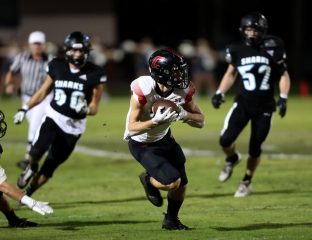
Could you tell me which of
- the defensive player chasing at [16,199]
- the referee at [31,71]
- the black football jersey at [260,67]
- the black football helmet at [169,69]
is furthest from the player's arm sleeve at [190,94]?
the referee at [31,71]

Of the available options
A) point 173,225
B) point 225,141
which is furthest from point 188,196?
point 173,225

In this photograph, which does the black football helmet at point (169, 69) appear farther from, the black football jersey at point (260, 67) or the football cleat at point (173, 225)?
the black football jersey at point (260, 67)

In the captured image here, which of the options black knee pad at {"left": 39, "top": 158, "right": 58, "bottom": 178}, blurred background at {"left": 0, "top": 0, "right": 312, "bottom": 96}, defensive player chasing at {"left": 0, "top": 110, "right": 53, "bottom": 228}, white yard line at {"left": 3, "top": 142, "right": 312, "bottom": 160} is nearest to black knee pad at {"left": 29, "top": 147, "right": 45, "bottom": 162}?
black knee pad at {"left": 39, "top": 158, "right": 58, "bottom": 178}

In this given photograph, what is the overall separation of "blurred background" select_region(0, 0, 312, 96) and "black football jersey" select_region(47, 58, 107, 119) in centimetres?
1868

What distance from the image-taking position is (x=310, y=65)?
3319 cm

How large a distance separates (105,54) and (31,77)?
15732mm

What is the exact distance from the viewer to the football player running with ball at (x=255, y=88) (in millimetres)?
10078

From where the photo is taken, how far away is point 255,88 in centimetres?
1014

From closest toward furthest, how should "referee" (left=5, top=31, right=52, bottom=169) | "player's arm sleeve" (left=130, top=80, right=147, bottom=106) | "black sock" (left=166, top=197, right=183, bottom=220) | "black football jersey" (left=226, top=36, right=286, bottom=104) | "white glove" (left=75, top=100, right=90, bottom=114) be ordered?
"player's arm sleeve" (left=130, top=80, right=147, bottom=106), "black sock" (left=166, top=197, right=183, bottom=220), "white glove" (left=75, top=100, right=90, bottom=114), "black football jersey" (left=226, top=36, right=286, bottom=104), "referee" (left=5, top=31, right=52, bottom=169)

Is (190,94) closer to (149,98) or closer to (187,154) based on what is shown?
(149,98)

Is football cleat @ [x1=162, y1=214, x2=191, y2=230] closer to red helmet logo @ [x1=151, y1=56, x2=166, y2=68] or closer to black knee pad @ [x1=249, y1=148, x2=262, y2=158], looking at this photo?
red helmet logo @ [x1=151, y1=56, x2=166, y2=68]

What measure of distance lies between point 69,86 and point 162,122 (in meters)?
2.46

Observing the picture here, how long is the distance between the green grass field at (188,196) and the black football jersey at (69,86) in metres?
0.98

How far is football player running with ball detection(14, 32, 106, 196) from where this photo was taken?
9602 mm
